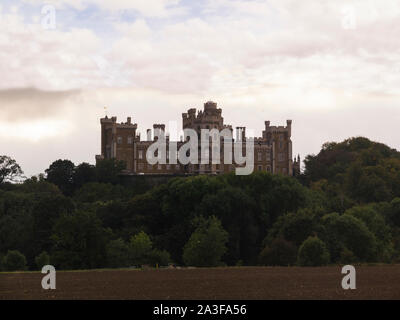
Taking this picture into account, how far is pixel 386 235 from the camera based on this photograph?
8288 cm

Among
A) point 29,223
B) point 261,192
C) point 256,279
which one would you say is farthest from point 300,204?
point 256,279

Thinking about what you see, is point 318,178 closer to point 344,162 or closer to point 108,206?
point 344,162

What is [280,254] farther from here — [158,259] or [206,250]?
[158,259]

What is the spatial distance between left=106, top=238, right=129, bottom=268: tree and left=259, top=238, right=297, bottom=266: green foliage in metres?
11.8

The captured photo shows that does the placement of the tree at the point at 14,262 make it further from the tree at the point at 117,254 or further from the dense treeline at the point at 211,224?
the tree at the point at 117,254

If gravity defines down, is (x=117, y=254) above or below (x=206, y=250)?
below

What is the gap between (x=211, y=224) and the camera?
79.6m

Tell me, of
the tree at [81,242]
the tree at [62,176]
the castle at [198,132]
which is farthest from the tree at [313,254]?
the castle at [198,132]

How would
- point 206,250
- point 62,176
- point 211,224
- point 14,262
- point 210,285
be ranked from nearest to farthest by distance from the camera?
1. point 210,285
2. point 206,250
3. point 14,262
4. point 211,224
5. point 62,176

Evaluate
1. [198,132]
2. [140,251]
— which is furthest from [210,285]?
[198,132]

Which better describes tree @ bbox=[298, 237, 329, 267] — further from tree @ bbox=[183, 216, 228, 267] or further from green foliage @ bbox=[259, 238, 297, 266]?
tree @ bbox=[183, 216, 228, 267]

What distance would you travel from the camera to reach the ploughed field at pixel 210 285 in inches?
1567

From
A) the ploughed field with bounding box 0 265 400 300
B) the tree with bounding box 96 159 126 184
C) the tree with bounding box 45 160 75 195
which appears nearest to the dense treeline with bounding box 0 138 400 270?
the tree with bounding box 96 159 126 184

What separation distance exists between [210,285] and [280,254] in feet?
92.1
